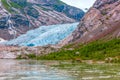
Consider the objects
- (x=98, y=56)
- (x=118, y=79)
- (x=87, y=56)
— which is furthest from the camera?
(x=87, y=56)

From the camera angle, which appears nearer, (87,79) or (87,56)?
(87,79)

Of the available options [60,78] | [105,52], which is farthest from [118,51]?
[60,78]

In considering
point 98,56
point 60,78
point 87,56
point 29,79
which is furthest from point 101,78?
point 87,56

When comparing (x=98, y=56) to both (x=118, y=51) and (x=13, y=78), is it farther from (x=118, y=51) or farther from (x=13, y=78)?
(x=13, y=78)

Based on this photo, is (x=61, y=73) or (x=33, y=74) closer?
(x=33, y=74)

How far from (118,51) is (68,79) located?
13070 cm

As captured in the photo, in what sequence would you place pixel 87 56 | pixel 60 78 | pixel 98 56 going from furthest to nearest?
pixel 87 56 < pixel 98 56 < pixel 60 78

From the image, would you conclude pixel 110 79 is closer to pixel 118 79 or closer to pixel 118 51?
pixel 118 79

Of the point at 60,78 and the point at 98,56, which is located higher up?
the point at 60,78

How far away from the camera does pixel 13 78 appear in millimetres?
62125

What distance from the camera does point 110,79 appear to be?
195ft

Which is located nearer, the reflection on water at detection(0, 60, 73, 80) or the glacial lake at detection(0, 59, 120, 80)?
the reflection on water at detection(0, 60, 73, 80)

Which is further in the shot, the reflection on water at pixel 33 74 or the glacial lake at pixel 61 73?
the glacial lake at pixel 61 73

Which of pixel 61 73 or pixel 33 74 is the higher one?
pixel 33 74
